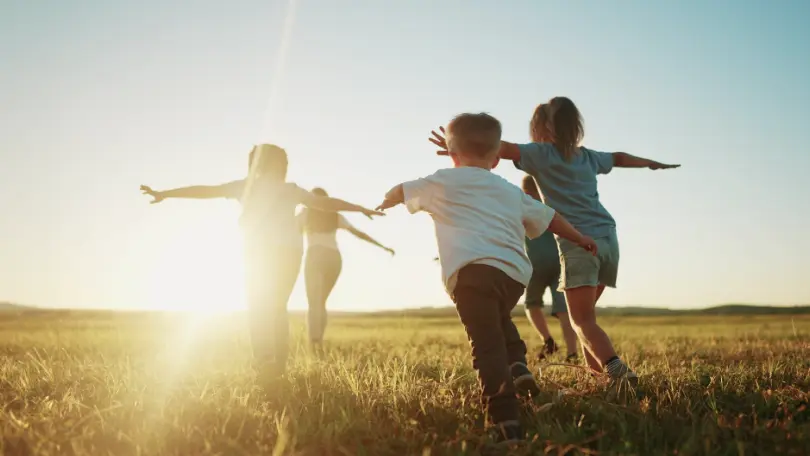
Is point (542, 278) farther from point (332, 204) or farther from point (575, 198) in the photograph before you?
point (332, 204)

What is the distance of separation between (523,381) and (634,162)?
285cm

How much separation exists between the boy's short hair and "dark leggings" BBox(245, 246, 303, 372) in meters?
2.84

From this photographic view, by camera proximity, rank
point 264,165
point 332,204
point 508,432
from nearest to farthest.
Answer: point 508,432 < point 332,204 < point 264,165

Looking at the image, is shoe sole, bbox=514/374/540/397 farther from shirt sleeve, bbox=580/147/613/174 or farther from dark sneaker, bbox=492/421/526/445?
shirt sleeve, bbox=580/147/613/174

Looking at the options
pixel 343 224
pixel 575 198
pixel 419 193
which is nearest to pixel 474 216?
pixel 419 193

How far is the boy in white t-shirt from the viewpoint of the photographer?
3.64 metres

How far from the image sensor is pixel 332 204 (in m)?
6.28

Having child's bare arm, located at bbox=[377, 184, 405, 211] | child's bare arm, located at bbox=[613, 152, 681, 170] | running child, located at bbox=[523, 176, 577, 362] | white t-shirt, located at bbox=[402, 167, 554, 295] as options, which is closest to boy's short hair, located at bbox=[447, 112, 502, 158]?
white t-shirt, located at bbox=[402, 167, 554, 295]

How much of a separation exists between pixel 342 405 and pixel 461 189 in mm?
1564

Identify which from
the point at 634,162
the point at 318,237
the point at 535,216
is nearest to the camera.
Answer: the point at 535,216

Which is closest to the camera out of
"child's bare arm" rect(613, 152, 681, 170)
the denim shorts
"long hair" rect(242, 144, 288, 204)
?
the denim shorts

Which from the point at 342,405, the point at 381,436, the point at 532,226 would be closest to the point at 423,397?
the point at 342,405

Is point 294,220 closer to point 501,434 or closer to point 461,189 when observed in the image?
point 461,189

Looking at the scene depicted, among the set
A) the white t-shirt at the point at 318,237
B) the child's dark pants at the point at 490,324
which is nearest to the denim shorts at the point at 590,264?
the child's dark pants at the point at 490,324
